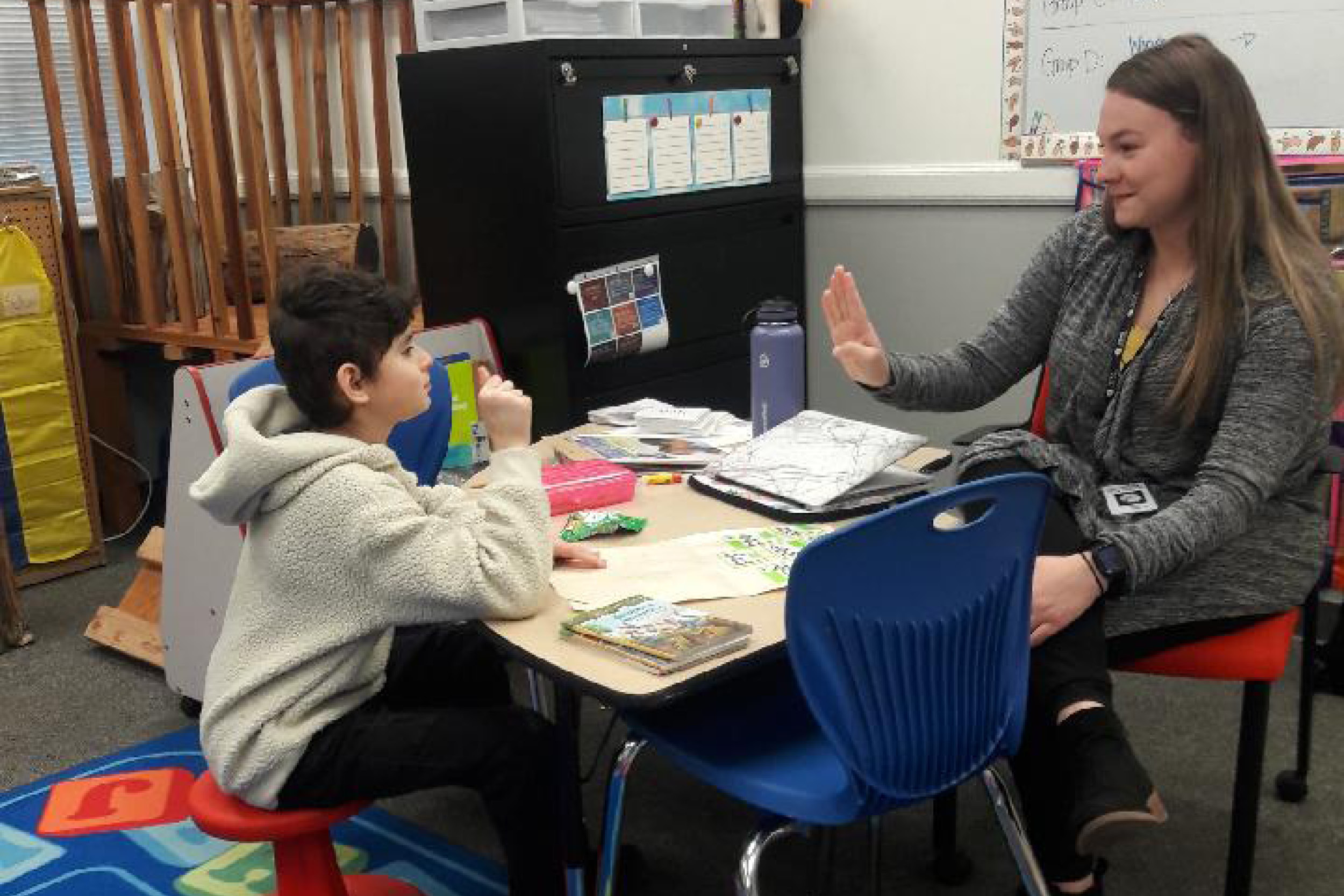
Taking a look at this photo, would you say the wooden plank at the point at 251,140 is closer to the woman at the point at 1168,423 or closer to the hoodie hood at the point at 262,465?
the hoodie hood at the point at 262,465

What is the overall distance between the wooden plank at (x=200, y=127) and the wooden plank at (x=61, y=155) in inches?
21.7

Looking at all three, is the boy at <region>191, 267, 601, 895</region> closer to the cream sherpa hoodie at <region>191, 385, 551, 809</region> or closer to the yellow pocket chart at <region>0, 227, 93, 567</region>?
the cream sherpa hoodie at <region>191, 385, 551, 809</region>

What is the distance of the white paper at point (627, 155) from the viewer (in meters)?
2.78

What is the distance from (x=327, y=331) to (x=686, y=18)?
1895 mm

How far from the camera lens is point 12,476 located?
331 centimetres

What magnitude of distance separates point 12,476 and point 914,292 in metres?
2.34

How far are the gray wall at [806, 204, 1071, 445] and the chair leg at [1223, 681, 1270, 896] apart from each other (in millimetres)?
1367

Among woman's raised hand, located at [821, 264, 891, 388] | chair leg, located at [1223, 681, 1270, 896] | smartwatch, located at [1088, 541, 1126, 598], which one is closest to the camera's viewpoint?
smartwatch, located at [1088, 541, 1126, 598]

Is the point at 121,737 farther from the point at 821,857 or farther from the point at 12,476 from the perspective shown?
the point at 821,857

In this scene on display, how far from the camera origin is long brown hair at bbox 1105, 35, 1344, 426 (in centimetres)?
169

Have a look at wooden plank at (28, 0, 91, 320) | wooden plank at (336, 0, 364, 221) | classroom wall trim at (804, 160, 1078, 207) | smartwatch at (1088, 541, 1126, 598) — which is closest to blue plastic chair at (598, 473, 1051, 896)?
smartwatch at (1088, 541, 1126, 598)

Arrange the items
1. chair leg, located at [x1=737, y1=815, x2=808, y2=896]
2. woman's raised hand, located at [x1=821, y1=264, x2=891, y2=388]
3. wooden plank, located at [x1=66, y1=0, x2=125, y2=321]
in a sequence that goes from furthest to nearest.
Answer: wooden plank, located at [x1=66, y1=0, x2=125, y2=321], woman's raised hand, located at [x1=821, y1=264, x2=891, y2=388], chair leg, located at [x1=737, y1=815, x2=808, y2=896]

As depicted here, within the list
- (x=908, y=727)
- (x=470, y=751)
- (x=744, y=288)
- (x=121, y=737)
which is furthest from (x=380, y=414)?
(x=744, y=288)

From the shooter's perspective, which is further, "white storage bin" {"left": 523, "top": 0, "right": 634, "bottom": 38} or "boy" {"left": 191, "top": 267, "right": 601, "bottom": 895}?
"white storage bin" {"left": 523, "top": 0, "right": 634, "bottom": 38}
